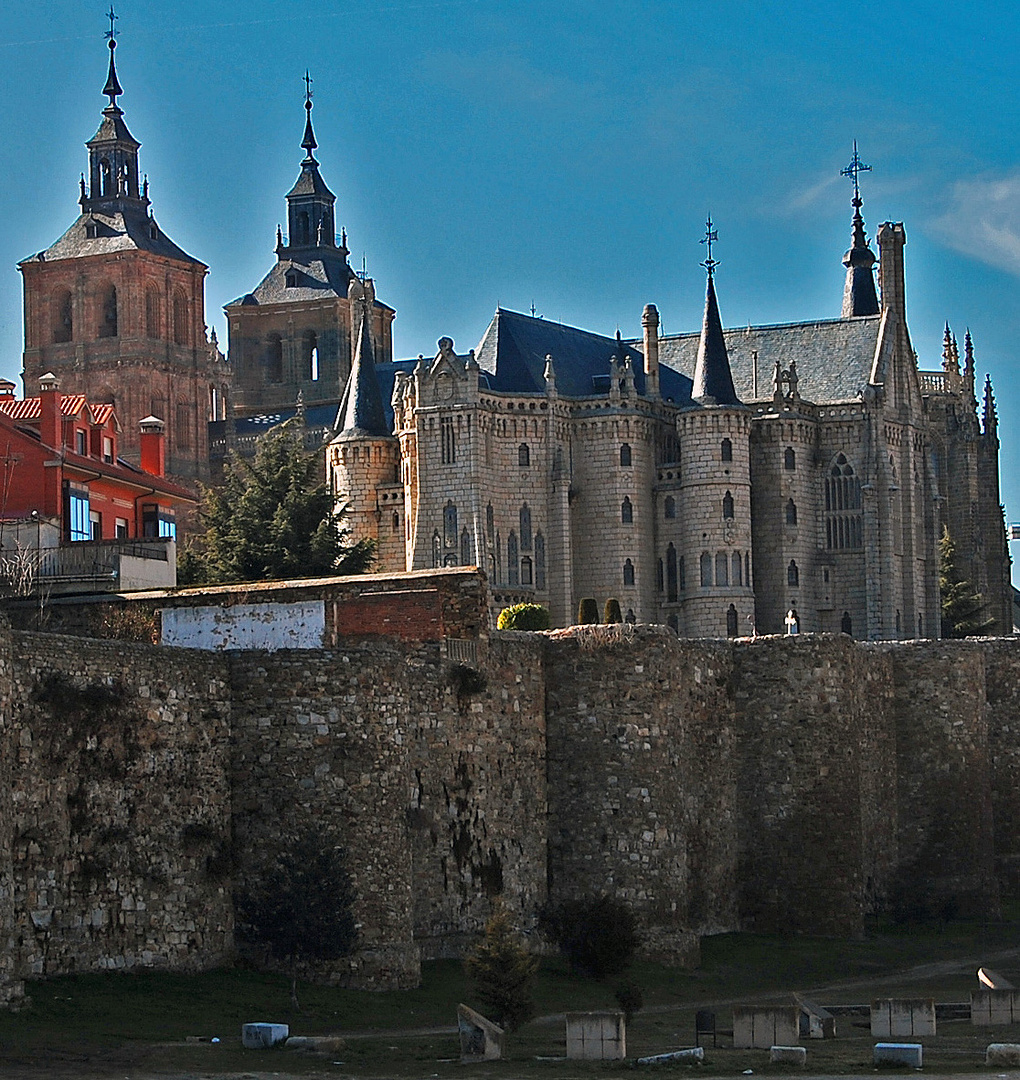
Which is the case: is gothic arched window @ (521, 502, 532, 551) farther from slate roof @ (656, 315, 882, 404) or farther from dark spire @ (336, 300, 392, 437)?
slate roof @ (656, 315, 882, 404)

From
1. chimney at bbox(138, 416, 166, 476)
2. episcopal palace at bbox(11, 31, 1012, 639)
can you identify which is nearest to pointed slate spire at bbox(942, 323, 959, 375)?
episcopal palace at bbox(11, 31, 1012, 639)

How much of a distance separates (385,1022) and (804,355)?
3524 inches

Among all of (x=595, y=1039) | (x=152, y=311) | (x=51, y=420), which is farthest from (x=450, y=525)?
(x=595, y=1039)

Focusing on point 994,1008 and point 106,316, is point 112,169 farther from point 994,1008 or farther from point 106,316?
point 994,1008

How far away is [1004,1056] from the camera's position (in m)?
32.6

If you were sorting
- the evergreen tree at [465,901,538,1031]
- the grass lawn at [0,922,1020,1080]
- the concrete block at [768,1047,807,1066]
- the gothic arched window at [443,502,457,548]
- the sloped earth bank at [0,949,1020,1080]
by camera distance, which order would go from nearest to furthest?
the sloped earth bank at [0,949,1020,1080], the grass lawn at [0,922,1020,1080], the concrete block at [768,1047,807,1066], the evergreen tree at [465,901,538,1031], the gothic arched window at [443,502,457,548]

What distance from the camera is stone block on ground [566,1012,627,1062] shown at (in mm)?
32625

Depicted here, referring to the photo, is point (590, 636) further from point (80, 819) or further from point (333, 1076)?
point (333, 1076)

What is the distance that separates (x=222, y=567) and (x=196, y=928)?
38729 millimetres

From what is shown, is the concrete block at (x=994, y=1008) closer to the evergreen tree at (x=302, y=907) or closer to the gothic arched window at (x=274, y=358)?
the evergreen tree at (x=302, y=907)

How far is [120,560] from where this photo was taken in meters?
52.2

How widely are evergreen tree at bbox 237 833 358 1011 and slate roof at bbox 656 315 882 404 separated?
83691mm

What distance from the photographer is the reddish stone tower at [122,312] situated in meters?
155

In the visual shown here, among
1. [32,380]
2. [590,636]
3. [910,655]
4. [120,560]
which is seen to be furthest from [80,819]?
[32,380]
